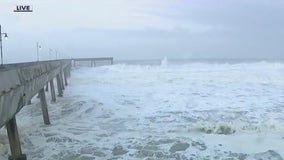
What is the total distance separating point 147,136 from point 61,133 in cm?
217

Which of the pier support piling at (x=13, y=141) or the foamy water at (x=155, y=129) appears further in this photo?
the foamy water at (x=155, y=129)

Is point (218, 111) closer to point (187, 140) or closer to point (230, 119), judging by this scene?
point (230, 119)

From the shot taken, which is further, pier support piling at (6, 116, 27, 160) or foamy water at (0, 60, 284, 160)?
foamy water at (0, 60, 284, 160)

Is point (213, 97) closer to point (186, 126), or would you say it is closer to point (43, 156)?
point (186, 126)

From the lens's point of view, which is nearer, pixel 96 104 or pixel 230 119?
pixel 230 119

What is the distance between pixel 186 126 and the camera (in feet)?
40.7

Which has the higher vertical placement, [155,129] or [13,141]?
[13,141]

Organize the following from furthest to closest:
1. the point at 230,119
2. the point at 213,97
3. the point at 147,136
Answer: the point at 213,97
the point at 230,119
the point at 147,136

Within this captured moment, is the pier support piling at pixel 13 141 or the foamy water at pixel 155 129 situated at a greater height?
the pier support piling at pixel 13 141

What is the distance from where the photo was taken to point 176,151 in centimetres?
930

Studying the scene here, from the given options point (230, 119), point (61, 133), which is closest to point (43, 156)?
point (61, 133)

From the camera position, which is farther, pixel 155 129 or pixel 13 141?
pixel 155 129

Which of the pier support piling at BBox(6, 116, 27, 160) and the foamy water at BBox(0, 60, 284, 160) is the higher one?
the pier support piling at BBox(6, 116, 27, 160)

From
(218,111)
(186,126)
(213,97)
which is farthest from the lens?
(213,97)
